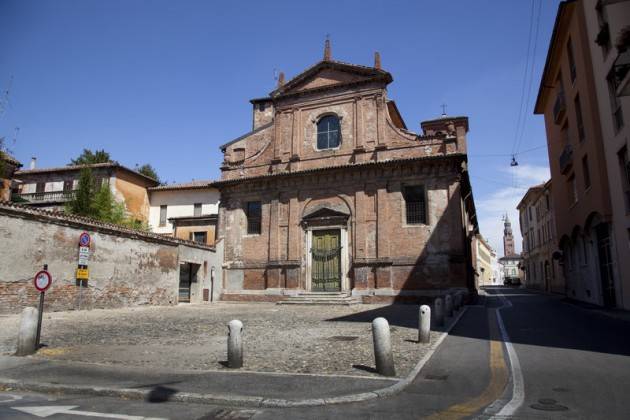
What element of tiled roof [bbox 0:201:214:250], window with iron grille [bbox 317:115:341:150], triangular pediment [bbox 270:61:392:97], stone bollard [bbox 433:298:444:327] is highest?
triangular pediment [bbox 270:61:392:97]

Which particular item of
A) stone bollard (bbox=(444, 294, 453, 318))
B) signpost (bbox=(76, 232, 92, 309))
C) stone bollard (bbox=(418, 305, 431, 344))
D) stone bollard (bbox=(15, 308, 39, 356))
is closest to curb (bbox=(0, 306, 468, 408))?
stone bollard (bbox=(15, 308, 39, 356))

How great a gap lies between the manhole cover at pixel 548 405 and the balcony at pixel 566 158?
19.8 metres

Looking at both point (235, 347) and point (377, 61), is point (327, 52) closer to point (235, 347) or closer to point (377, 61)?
point (377, 61)

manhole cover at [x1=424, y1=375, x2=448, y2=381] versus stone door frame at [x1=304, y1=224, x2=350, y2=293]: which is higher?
stone door frame at [x1=304, y1=224, x2=350, y2=293]

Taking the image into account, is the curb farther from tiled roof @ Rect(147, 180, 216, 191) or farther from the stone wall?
tiled roof @ Rect(147, 180, 216, 191)

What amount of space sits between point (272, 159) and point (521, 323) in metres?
17.6

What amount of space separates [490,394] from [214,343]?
5.99 m

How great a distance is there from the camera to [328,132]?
83.6ft

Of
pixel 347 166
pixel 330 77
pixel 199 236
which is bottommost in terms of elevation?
pixel 199 236

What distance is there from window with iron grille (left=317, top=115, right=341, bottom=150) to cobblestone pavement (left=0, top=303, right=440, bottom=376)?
13448mm

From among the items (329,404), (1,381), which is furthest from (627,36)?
(1,381)

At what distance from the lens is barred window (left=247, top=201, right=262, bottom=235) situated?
26.1m

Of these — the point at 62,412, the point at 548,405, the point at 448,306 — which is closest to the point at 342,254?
the point at 448,306

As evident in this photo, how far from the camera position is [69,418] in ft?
14.6
